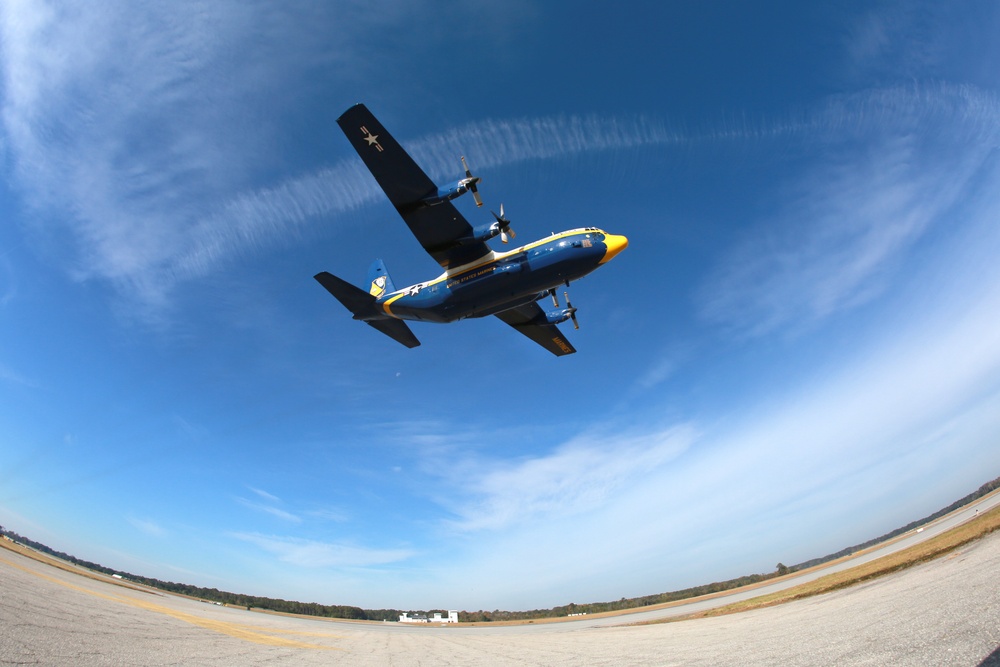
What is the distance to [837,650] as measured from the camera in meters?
7.18

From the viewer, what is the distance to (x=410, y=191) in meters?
25.5

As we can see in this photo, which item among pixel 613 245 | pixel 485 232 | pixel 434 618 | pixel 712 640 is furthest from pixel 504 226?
pixel 434 618

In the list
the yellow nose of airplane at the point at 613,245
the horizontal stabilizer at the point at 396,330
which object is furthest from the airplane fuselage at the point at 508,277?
the horizontal stabilizer at the point at 396,330

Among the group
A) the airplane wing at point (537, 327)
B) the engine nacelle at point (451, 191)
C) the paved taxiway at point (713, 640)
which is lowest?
the paved taxiway at point (713, 640)

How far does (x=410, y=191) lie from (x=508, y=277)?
796 centimetres

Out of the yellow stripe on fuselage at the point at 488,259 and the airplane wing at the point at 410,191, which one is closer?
the airplane wing at the point at 410,191

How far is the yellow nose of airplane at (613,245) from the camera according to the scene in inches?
1014

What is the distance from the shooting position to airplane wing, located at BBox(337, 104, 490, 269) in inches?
907

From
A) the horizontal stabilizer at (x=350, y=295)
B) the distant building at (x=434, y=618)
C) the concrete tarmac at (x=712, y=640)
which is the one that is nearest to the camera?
the concrete tarmac at (x=712, y=640)

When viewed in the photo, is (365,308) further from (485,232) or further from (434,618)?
(434,618)

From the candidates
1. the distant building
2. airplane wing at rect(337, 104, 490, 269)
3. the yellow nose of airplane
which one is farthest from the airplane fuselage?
the distant building

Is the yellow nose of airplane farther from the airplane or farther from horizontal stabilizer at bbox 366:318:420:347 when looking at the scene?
horizontal stabilizer at bbox 366:318:420:347

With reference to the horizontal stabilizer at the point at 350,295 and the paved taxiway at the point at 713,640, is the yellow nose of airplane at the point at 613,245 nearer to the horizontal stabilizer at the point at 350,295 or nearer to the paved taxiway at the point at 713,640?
the horizontal stabilizer at the point at 350,295

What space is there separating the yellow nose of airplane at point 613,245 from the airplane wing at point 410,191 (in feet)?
24.9
